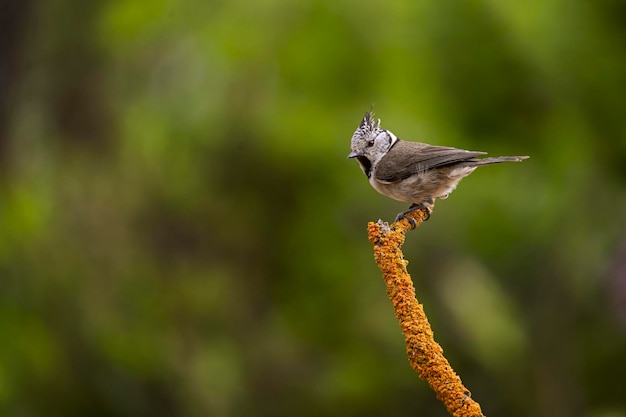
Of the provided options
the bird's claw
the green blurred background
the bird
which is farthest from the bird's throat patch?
the green blurred background

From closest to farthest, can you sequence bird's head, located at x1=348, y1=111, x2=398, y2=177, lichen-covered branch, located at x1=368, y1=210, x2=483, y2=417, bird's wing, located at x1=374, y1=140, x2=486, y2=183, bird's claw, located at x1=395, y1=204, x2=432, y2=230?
lichen-covered branch, located at x1=368, y1=210, x2=483, y2=417 < bird's claw, located at x1=395, y1=204, x2=432, y2=230 < bird's head, located at x1=348, y1=111, x2=398, y2=177 < bird's wing, located at x1=374, y1=140, x2=486, y2=183

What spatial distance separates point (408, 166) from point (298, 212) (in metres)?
3.04

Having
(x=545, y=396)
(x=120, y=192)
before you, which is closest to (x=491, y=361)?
(x=545, y=396)

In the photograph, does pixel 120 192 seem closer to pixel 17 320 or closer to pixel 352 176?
pixel 17 320

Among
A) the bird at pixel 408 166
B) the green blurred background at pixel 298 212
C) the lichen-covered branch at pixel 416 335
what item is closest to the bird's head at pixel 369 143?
the bird at pixel 408 166

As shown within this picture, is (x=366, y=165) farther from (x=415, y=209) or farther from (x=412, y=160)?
(x=415, y=209)

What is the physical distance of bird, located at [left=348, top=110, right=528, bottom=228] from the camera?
378cm

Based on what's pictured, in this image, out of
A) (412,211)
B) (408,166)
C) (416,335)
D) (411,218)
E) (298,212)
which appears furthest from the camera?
(298,212)

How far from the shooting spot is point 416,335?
2.25 m

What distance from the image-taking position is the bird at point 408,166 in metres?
3.78

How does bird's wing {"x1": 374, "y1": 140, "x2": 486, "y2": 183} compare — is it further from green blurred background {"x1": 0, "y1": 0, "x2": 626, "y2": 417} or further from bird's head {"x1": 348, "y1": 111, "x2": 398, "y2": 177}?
green blurred background {"x1": 0, "y1": 0, "x2": 626, "y2": 417}

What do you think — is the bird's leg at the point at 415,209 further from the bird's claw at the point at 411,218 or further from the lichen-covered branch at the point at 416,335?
the lichen-covered branch at the point at 416,335

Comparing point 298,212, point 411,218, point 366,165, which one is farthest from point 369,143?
point 298,212

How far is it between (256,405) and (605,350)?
2.52m
